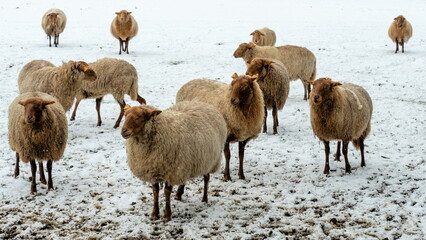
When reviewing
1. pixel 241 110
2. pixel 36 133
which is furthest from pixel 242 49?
pixel 36 133

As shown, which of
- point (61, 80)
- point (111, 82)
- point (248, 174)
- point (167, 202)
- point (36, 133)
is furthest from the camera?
point (111, 82)

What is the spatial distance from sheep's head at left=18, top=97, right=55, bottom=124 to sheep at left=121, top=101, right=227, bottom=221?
1.55 m

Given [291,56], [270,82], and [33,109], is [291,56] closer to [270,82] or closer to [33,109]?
[270,82]

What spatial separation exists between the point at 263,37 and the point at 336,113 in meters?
10.4

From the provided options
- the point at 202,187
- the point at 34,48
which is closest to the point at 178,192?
the point at 202,187

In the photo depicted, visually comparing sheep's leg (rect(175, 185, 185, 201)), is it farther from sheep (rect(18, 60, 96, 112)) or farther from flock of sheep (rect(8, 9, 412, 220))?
sheep (rect(18, 60, 96, 112))

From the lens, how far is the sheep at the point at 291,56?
12789 mm

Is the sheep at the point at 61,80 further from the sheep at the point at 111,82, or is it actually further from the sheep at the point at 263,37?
the sheep at the point at 263,37

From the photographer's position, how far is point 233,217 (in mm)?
6098

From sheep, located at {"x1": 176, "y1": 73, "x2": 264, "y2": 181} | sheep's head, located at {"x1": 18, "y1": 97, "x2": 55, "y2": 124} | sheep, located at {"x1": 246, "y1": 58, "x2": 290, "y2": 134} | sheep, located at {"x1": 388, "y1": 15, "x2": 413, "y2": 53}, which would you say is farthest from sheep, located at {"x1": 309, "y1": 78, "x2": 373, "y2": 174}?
sheep, located at {"x1": 388, "y1": 15, "x2": 413, "y2": 53}

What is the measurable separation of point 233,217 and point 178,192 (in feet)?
3.07

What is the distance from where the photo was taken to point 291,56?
12.8m

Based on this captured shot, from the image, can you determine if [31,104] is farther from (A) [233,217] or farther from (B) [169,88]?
(B) [169,88]

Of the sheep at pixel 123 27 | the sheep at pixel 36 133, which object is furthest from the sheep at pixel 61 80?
the sheep at pixel 123 27
